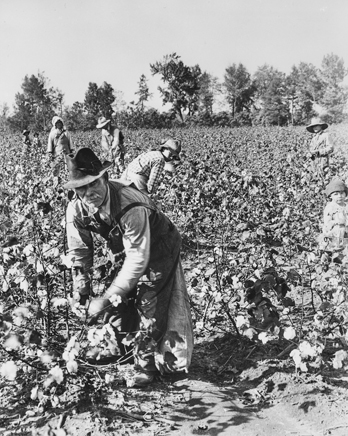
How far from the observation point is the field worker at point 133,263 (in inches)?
81.7

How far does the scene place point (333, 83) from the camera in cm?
6009

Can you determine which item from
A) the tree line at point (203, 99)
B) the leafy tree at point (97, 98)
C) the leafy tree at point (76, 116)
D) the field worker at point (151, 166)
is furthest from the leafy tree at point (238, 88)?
the field worker at point (151, 166)

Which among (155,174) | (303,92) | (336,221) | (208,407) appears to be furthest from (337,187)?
(303,92)

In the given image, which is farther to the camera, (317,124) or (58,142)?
(58,142)

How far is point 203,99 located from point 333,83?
63.5 ft

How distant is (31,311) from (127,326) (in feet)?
2.73

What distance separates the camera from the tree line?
46.1 meters

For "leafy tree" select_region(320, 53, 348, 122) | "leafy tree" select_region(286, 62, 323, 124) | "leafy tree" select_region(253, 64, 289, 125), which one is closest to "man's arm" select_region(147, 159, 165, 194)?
"leafy tree" select_region(253, 64, 289, 125)

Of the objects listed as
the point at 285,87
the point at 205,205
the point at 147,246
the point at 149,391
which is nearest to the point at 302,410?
the point at 149,391

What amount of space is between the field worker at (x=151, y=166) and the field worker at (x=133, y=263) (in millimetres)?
1763

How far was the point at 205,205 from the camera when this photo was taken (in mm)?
4695

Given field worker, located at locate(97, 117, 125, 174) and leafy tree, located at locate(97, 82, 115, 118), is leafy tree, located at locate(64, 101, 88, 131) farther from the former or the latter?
field worker, located at locate(97, 117, 125, 174)

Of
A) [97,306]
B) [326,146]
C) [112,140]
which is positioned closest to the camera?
[97,306]

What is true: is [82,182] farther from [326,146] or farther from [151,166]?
[326,146]
